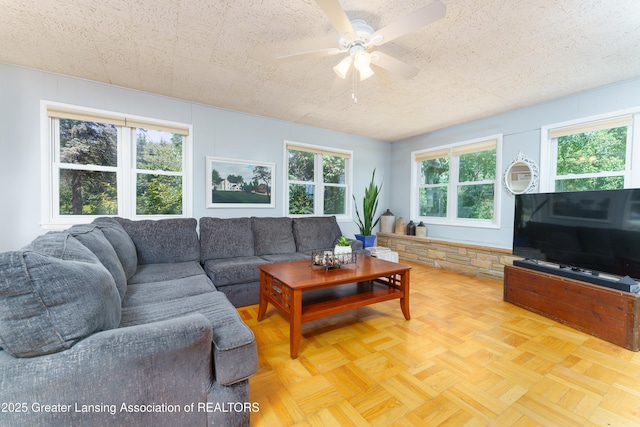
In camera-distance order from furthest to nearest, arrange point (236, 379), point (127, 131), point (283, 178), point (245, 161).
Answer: point (283, 178)
point (245, 161)
point (127, 131)
point (236, 379)

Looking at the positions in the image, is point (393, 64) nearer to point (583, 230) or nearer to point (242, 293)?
point (583, 230)

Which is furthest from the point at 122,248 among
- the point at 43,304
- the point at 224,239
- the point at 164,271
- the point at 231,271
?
the point at 43,304

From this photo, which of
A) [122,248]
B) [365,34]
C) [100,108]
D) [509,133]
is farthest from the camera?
[509,133]

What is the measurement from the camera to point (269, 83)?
2.81 m

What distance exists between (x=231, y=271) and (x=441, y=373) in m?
2.01

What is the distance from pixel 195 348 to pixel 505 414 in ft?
5.19

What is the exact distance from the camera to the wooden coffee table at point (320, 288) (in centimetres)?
179

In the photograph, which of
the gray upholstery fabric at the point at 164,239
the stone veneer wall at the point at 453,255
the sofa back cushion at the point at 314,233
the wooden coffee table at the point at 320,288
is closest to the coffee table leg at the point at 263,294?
the wooden coffee table at the point at 320,288

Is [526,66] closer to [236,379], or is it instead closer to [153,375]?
[236,379]

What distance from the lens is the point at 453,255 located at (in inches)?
159

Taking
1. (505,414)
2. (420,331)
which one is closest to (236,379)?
(505,414)

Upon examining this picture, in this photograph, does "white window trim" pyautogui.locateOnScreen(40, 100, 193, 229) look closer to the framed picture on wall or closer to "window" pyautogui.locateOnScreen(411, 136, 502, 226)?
the framed picture on wall

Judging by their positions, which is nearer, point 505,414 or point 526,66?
point 505,414

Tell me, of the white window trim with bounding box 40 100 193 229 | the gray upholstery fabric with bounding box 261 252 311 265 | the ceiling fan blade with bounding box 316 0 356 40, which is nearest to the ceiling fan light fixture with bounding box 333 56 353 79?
the ceiling fan blade with bounding box 316 0 356 40
